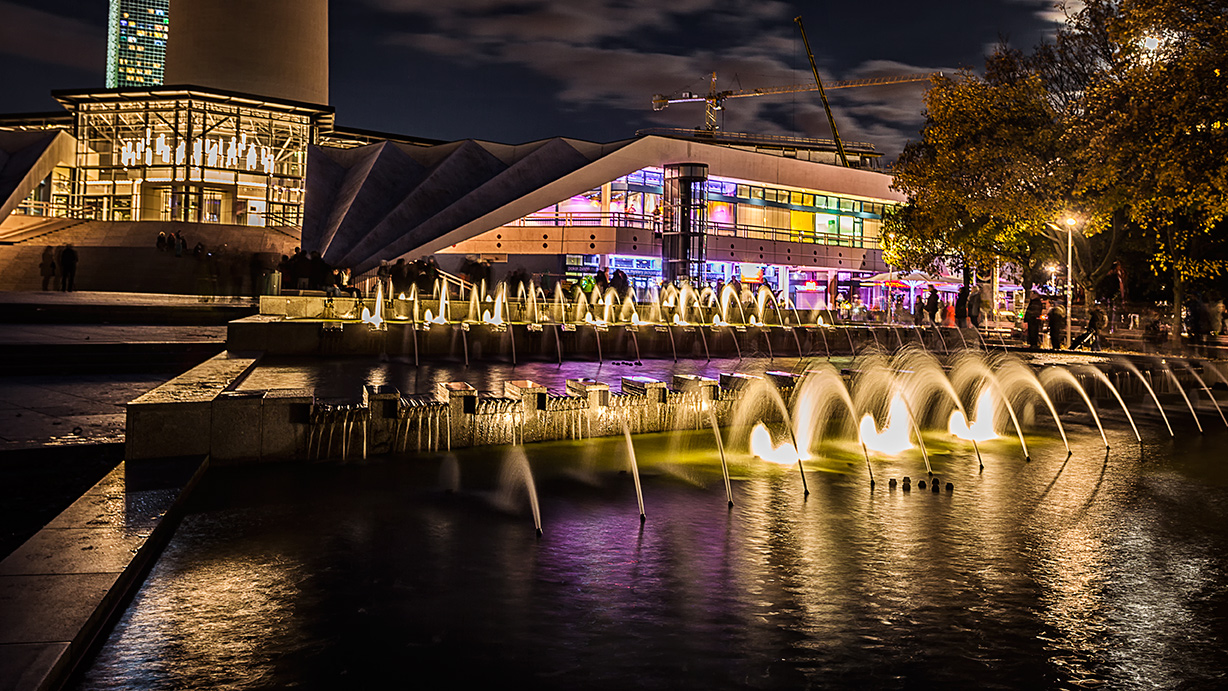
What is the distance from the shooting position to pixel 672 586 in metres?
4.36

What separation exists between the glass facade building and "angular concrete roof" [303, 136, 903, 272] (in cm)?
368

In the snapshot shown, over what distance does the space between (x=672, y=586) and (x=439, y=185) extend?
42833 mm

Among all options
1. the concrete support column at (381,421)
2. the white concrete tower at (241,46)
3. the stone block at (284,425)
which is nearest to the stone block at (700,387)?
the concrete support column at (381,421)

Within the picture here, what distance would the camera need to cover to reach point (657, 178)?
54.2 meters

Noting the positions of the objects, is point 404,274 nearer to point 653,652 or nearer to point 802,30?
point 653,652

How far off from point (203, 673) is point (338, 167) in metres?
48.1

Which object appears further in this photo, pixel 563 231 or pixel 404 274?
pixel 563 231

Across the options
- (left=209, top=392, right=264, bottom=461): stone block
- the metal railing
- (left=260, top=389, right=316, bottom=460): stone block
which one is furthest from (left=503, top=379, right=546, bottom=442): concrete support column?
the metal railing

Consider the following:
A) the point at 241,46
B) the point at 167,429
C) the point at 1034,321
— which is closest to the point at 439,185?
the point at 241,46

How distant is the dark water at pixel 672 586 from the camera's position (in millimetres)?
3375

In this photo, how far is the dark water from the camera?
3.38 meters

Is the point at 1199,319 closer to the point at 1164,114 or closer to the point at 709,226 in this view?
the point at 1164,114

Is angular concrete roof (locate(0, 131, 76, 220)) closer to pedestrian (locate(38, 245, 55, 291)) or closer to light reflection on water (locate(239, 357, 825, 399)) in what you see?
pedestrian (locate(38, 245, 55, 291))

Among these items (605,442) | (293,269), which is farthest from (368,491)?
(293,269)
